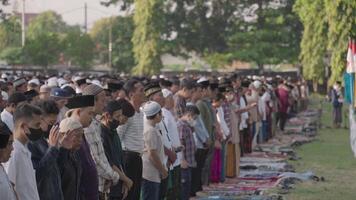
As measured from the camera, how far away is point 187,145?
44.2ft

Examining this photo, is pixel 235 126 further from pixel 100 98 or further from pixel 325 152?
pixel 100 98

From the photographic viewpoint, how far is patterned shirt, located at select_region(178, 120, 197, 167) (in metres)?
13.4

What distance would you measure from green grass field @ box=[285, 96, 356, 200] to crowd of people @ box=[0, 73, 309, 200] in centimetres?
176

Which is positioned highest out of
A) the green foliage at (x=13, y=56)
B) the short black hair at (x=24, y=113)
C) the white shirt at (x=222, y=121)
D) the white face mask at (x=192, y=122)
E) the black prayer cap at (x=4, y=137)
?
the short black hair at (x=24, y=113)

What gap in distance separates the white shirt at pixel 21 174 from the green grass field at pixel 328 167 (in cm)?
822

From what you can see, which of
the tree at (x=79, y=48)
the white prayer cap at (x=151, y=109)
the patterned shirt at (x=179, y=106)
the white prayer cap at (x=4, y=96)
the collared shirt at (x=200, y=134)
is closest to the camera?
the white prayer cap at (x=151, y=109)

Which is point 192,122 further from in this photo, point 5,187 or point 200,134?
point 5,187

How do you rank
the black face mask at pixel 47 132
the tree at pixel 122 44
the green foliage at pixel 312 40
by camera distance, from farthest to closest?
the tree at pixel 122 44 < the green foliage at pixel 312 40 < the black face mask at pixel 47 132

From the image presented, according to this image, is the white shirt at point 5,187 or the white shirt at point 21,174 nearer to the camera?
the white shirt at point 5,187

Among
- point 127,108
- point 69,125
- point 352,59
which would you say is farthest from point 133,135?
point 352,59

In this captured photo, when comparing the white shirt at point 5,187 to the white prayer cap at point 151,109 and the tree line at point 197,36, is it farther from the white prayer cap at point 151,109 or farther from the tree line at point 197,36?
the tree line at point 197,36

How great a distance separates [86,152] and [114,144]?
1192mm

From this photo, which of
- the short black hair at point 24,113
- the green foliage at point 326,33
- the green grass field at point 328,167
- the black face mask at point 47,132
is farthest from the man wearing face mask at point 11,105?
the green foliage at point 326,33

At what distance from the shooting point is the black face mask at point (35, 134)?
23.7 ft
